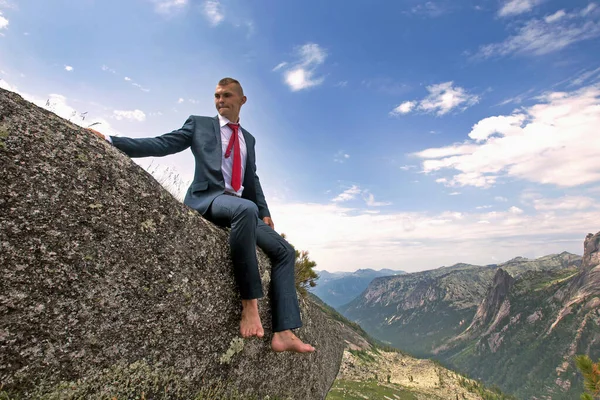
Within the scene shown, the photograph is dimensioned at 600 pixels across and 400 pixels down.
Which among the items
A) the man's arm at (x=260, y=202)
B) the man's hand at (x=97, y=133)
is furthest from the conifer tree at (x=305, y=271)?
the man's hand at (x=97, y=133)

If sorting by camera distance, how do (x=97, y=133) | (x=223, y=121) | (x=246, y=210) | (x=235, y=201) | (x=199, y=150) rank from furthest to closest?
(x=223, y=121), (x=199, y=150), (x=235, y=201), (x=246, y=210), (x=97, y=133)

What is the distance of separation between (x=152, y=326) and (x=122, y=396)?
645 millimetres

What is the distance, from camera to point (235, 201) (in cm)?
436

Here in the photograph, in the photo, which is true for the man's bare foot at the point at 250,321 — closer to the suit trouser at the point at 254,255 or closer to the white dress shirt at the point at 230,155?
the suit trouser at the point at 254,255

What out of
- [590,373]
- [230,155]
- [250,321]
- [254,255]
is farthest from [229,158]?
[590,373]

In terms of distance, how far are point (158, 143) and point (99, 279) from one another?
2.12 meters

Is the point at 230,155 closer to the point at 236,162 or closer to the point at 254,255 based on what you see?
the point at 236,162

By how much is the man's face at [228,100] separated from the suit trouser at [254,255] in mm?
1498

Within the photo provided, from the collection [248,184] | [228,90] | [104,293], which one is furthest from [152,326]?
[228,90]

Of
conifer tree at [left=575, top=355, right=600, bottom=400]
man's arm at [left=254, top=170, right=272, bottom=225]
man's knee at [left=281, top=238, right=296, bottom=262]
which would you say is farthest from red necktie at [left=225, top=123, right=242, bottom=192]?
conifer tree at [left=575, top=355, right=600, bottom=400]

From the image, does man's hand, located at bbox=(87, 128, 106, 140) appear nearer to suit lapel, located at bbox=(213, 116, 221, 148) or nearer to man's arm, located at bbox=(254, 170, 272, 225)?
suit lapel, located at bbox=(213, 116, 221, 148)

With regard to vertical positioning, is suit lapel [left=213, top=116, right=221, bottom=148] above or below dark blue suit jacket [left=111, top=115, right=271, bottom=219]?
above

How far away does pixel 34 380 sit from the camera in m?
2.65

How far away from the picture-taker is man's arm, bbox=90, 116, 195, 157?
13.6 ft
